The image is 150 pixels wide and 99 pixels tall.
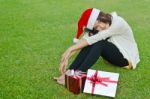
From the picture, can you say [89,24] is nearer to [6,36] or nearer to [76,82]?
[76,82]

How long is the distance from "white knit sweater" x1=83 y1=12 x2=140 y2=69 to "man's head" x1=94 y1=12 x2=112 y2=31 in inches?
2.6

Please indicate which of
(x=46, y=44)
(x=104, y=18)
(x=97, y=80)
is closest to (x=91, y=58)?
(x=97, y=80)

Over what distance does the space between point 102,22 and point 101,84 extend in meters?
0.89

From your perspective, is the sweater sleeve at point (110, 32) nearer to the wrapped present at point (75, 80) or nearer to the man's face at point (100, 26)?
the man's face at point (100, 26)

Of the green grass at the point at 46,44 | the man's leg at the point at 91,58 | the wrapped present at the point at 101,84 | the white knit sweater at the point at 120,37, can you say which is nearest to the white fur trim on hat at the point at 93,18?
the white knit sweater at the point at 120,37

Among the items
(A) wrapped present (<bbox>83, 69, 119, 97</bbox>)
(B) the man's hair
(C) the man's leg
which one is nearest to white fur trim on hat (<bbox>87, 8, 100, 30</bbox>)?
(B) the man's hair

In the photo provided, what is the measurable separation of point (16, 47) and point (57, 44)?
29.5 inches

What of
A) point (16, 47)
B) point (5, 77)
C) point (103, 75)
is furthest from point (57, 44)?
point (103, 75)

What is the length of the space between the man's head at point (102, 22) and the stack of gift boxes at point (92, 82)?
654 millimetres

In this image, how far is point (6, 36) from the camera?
319 inches

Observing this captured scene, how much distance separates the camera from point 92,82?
17.4 feet

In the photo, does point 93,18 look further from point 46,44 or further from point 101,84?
point 46,44

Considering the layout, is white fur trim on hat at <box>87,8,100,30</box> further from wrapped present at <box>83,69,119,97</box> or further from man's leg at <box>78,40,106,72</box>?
wrapped present at <box>83,69,119,97</box>

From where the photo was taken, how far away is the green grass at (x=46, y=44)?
5547 mm
